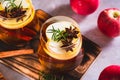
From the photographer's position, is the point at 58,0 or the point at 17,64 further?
the point at 58,0

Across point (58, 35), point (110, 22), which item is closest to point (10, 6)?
point (58, 35)

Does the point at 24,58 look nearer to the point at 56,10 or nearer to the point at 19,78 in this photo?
the point at 19,78

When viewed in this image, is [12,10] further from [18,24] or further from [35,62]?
[35,62]

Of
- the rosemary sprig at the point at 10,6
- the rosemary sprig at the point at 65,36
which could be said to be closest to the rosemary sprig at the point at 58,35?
the rosemary sprig at the point at 65,36

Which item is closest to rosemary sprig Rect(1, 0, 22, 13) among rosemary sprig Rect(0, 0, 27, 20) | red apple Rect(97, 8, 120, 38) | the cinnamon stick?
rosemary sprig Rect(0, 0, 27, 20)

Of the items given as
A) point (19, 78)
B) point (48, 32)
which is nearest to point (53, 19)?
point (48, 32)

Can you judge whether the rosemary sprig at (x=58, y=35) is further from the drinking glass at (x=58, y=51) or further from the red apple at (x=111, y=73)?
the red apple at (x=111, y=73)

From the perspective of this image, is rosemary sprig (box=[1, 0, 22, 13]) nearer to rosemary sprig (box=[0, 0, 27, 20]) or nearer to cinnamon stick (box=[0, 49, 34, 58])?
rosemary sprig (box=[0, 0, 27, 20])
